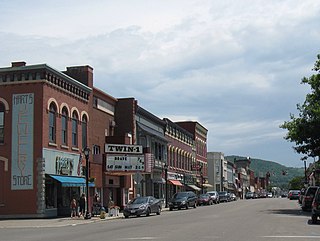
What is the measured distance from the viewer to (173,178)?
66500mm

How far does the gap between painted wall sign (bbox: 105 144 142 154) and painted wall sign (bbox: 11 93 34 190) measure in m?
8.90

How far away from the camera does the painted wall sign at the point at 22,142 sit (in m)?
34.8

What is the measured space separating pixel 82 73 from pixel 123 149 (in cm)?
677

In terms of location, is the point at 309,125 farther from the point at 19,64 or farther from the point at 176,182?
the point at 176,182

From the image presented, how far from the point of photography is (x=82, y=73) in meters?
42.3

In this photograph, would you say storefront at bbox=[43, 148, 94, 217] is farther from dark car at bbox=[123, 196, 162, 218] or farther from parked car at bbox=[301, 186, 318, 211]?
parked car at bbox=[301, 186, 318, 211]

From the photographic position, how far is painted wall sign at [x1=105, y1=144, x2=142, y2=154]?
43031mm

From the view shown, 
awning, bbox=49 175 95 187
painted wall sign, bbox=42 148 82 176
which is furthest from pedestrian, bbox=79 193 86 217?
painted wall sign, bbox=42 148 82 176

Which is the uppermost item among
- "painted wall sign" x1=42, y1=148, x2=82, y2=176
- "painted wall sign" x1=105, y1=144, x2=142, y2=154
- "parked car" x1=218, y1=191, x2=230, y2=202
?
"painted wall sign" x1=105, y1=144, x2=142, y2=154

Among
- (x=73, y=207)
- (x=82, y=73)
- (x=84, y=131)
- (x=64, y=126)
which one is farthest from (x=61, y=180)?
(x=82, y=73)

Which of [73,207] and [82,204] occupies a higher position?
[82,204]

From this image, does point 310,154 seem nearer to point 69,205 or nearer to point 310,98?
point 310,98

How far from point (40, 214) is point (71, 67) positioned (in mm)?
13253

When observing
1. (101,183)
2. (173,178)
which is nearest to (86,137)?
(101,183)
